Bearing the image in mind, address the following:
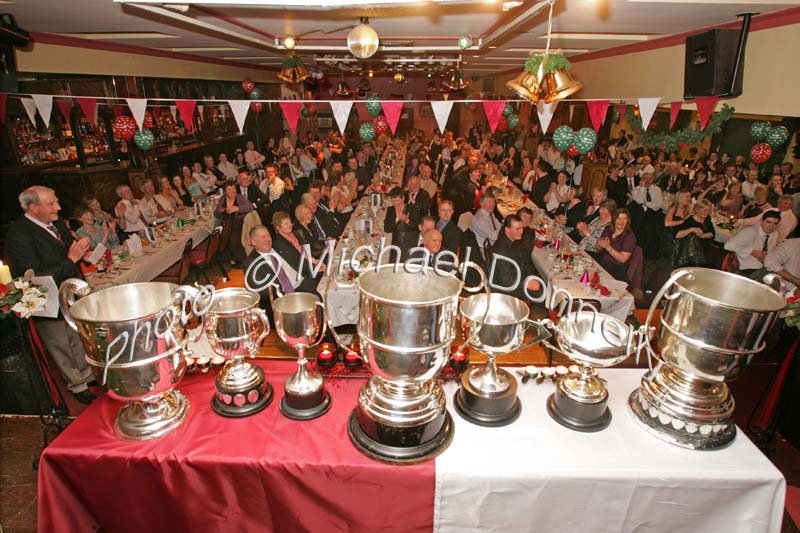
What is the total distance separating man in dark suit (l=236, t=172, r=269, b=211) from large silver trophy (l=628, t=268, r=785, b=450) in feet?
20.5

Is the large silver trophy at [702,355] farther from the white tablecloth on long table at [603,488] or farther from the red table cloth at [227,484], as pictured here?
the red table cloth at [227,484]

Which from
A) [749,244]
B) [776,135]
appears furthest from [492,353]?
[776,135]

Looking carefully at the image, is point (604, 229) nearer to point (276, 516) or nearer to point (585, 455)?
point (585, 455)

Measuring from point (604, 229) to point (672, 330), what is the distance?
11.5 feet

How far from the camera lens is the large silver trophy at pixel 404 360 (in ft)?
4.93

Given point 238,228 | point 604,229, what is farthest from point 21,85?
point 604,229

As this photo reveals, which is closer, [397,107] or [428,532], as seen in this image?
[428,532]

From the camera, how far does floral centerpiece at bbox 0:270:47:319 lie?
253 centimetres

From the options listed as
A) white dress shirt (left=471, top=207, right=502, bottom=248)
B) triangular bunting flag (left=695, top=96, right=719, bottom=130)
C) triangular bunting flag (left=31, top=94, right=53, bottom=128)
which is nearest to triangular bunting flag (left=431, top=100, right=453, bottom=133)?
white dress shirt (left=471, top=207, right=502, bottom=248)

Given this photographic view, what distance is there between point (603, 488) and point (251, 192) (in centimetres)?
655

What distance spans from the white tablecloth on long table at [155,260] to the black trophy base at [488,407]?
3604 mm

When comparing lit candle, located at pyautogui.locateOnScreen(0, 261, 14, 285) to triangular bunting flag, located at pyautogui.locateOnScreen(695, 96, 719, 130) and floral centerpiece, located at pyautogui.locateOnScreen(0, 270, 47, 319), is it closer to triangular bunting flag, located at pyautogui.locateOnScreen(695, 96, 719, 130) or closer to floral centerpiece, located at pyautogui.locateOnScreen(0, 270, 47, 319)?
floral centerpiece, located at pyautogui.locateOnScreen(0, 270, 47, 319)

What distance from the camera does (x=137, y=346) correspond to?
5.35 feet

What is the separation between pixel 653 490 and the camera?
1649 mm
